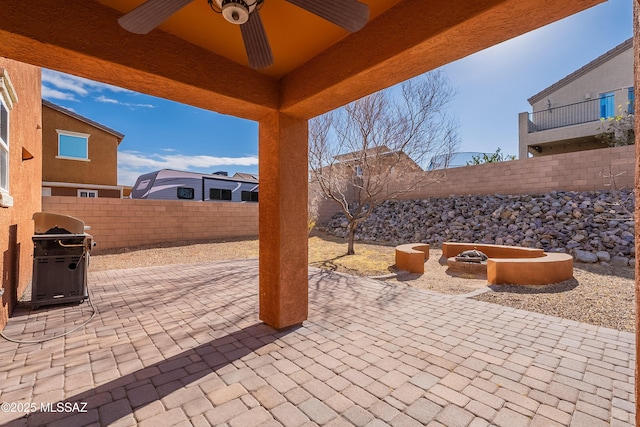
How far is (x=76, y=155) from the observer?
13070 millimetres

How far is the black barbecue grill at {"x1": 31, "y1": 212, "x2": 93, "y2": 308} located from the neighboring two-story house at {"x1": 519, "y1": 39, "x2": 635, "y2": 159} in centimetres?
1756

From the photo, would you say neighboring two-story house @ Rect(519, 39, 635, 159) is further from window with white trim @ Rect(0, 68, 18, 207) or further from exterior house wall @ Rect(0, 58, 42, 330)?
exterior house wall @ Rect(0, 58, 42, 330)

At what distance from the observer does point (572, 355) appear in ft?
8.94

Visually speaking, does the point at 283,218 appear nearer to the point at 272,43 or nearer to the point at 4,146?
the point at 272,43

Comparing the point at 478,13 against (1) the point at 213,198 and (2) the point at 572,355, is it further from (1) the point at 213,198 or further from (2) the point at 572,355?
(1) the point at 213,198

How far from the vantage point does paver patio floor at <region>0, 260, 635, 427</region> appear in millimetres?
1903

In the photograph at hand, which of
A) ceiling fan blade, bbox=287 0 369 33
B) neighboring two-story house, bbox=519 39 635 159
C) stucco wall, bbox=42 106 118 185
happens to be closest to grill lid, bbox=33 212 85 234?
ceiling fan blade, bbox=287 0 369 33

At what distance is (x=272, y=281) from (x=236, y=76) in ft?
7.52

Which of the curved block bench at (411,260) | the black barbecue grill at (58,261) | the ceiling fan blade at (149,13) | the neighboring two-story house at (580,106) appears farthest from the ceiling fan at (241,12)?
the neighboring two-story house at (580,106)

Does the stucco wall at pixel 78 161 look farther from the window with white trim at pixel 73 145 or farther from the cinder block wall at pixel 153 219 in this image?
the cinder block wall at pixel 153 219

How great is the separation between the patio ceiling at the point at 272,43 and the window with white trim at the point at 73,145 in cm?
1459

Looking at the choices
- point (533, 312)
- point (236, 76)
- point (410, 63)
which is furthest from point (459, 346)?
point (236, 76)

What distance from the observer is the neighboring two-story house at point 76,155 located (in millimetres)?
12305

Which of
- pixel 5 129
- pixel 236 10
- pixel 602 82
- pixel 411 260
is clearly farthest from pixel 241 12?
pixel 602 82
